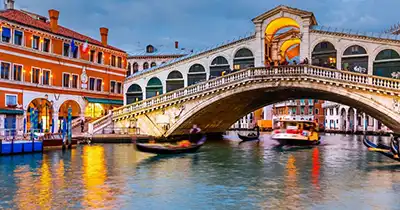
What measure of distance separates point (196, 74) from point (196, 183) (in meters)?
19.4

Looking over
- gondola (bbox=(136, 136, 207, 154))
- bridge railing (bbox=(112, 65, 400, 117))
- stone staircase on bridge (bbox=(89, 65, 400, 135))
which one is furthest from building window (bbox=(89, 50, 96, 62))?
gondola (bbox=(136, 136, 207, 154))

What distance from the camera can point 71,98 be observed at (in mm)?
31250

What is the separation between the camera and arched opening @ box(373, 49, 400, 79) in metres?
26.0

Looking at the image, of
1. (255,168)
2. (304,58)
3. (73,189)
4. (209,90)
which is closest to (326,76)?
(304,58)

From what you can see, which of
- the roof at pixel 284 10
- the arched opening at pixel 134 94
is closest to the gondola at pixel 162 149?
the roof at pixel 284 10

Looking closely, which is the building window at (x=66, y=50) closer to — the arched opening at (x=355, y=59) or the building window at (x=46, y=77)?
the building window at (x=46, y=77)

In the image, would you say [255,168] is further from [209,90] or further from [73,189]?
[209,90]

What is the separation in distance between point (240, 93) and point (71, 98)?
13.1 meters

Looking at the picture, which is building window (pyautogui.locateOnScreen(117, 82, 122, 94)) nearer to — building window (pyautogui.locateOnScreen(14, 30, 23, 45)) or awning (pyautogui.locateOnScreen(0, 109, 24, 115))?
awning (pyautogui.locateOnScreen(0, 109, 24, 115))

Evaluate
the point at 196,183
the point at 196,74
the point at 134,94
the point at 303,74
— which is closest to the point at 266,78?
the point at 303,74

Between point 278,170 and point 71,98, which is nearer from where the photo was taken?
point 278,170

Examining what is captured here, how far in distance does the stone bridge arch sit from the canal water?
463 cm

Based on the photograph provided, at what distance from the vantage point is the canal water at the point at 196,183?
405 inches

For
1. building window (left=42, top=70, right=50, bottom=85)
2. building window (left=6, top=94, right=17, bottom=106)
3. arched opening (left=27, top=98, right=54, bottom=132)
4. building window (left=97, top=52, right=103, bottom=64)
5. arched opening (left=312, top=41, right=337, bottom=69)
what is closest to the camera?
building window (left=6, top=94, right=17, bottom=106)
